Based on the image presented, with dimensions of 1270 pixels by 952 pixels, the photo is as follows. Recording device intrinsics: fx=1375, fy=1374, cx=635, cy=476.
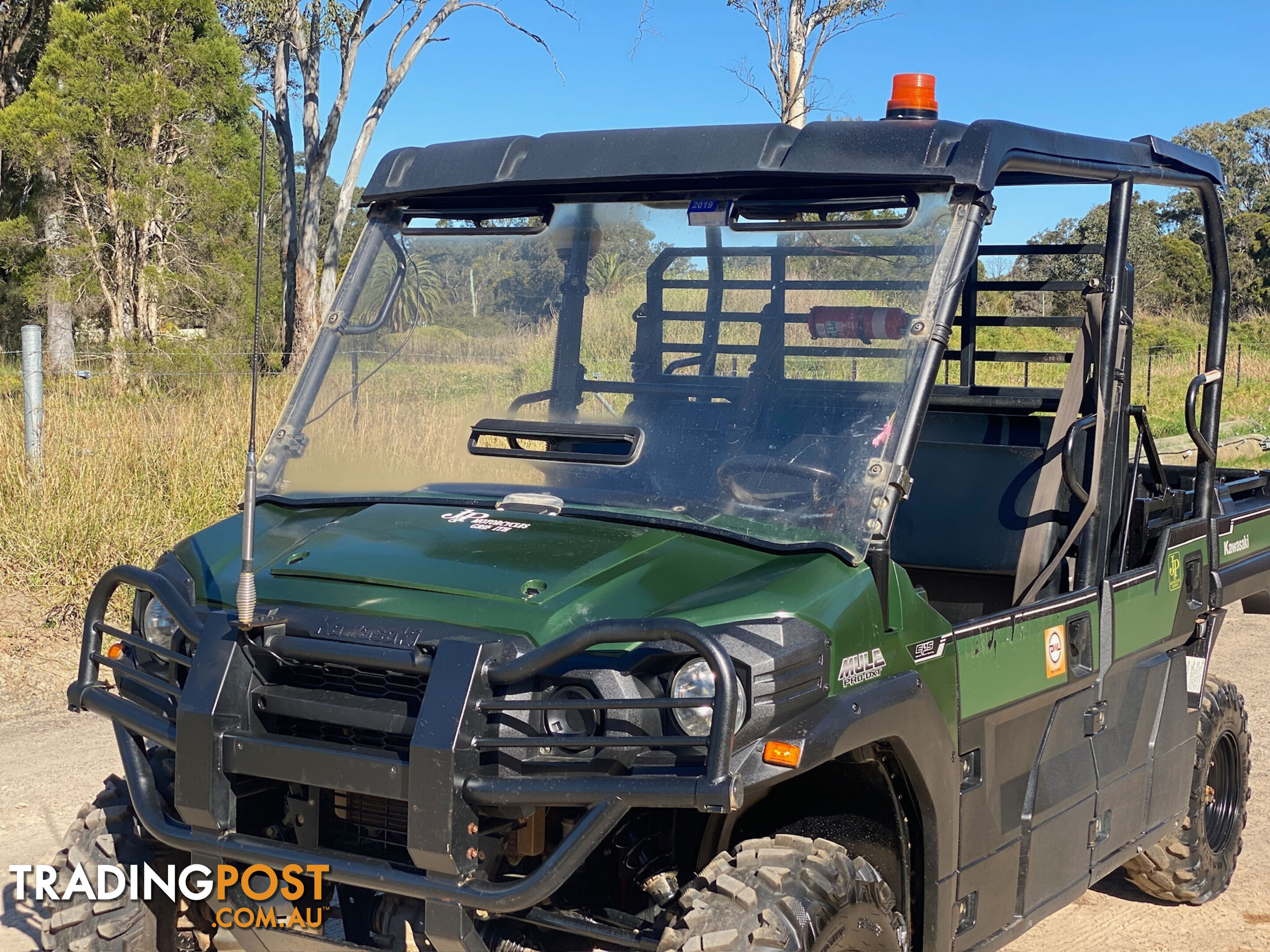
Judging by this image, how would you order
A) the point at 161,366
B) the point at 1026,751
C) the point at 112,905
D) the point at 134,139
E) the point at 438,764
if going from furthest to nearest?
the point at 134,139 → the point at 161,366 → the point at 1026,751 → the point at 112,905 → the point at 438,764

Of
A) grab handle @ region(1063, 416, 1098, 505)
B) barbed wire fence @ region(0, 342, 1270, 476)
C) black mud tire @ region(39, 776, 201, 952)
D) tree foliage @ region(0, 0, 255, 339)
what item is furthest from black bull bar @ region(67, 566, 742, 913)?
tree foliage @ region(0, 0, 255, 339)

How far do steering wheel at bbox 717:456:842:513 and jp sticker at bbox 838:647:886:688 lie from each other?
1.22ft

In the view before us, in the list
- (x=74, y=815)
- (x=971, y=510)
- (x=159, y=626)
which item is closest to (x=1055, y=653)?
(x=971, y=510)

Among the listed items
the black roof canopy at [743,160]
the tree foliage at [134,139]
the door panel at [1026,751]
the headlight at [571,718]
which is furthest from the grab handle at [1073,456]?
the tree foliage at [134,139]

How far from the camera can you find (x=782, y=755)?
7.97ft

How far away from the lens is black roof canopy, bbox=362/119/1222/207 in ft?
10.1

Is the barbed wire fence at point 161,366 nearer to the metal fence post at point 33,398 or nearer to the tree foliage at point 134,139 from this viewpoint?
the metal fence post at point 33,398

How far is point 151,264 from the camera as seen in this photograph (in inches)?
771

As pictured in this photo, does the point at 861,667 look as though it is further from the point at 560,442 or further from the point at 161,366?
the point at 161,366

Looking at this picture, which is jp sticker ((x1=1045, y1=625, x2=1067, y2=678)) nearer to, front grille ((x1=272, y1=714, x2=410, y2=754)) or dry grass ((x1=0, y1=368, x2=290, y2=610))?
front grille ((x1=272, y1=714, x2=410, y2=754))

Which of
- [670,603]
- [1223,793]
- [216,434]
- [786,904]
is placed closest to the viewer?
[786,904]

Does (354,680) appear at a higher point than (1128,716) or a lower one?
higher

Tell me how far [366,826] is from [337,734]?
0.23 metres

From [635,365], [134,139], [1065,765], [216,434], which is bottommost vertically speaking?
[1065,765]
